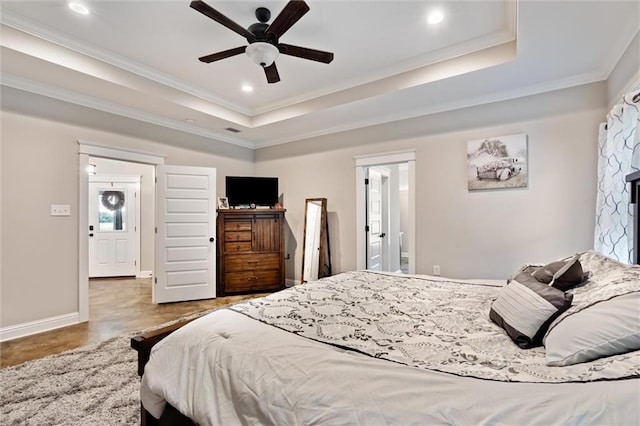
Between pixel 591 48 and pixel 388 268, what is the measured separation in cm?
419

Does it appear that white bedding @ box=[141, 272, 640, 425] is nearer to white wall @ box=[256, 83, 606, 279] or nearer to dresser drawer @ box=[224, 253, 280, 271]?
white wall @ box=[256, 83, 606, 279]

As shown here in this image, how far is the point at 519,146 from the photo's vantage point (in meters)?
3.27

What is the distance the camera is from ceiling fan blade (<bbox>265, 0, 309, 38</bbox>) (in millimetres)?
1923

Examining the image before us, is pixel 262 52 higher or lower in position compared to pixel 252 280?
higher

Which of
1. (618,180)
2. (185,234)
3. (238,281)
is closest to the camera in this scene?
(618,180)

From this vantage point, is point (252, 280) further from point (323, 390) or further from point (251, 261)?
point (323, 390)

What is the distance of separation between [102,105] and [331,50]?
2899 millimetres

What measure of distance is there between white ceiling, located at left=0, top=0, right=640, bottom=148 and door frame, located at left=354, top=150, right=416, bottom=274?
54 centimetres

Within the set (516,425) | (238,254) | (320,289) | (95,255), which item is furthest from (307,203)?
(95,255)

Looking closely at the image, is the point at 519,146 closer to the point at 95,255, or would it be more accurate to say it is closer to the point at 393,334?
the point at 393,334

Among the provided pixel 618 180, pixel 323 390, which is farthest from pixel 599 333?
pixel 618 180

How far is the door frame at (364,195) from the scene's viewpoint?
396 centimetres

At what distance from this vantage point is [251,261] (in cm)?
474

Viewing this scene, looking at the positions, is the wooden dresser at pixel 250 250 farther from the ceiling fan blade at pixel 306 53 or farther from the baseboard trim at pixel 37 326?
the ceiling fan blade at pixel 306 53
